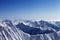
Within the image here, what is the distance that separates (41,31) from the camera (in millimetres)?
117375

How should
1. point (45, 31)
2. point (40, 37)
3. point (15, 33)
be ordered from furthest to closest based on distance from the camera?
point (45, 31) < point (40, 37) < point (15, 33)

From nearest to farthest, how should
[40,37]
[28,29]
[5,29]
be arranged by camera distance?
[5,29] < [40,37] < [28,29]

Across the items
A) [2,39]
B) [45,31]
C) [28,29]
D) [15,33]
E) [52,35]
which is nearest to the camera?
[2,39]

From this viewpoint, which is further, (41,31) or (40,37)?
(41,31)

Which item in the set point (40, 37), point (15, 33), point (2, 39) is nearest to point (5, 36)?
point (2, 39)

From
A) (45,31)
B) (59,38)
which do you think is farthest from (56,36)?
(45,31)

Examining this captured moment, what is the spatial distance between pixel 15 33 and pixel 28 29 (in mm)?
39607

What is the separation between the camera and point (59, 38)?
108875mm

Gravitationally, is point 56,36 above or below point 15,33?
below

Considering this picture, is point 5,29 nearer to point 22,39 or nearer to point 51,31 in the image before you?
point 22,39

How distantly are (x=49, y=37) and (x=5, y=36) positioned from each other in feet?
127

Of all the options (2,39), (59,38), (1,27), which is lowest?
(59,38)

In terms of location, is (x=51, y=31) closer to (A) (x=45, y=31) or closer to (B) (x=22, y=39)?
(A) (x=45, y=31)

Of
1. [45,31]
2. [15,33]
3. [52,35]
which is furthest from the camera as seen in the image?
[45,31]
